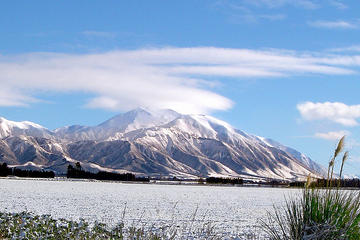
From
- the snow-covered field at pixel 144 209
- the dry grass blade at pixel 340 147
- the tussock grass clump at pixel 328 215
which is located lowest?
the snow-covered field at pixel 144 209

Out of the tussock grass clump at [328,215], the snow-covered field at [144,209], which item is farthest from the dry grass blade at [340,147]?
the snow-covered field at [144,209]

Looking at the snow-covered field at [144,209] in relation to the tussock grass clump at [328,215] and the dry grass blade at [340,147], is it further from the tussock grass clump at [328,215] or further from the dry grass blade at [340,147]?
the dry grass blade at [340,147]

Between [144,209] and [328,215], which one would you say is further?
[144,209]

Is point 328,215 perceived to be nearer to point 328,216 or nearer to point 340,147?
point 328,216

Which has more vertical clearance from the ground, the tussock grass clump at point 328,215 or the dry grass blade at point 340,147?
the dry grass blade at point 340,147

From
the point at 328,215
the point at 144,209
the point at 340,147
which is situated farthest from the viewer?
the point at 144,209

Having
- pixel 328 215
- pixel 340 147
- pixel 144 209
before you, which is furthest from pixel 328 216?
pixel 144 209

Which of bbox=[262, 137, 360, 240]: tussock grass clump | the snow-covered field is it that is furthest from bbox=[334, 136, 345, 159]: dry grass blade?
the snow-covered field

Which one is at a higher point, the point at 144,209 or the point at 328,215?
the point at 328,215

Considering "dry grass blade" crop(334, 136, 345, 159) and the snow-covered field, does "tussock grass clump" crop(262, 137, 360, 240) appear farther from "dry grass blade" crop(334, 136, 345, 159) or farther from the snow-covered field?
the snow-covered field

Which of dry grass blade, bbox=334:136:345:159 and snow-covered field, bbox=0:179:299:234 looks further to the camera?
snow-covered field, bbox=0:179:299:234

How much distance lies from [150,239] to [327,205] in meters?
2.81

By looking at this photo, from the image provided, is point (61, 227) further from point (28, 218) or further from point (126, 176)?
point (126, 176)

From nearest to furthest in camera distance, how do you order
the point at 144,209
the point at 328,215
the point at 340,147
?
the point at 340,147 < the point at 328,215 < the point at 144,209
